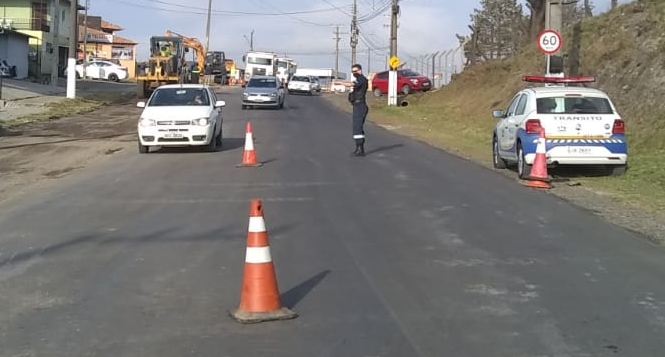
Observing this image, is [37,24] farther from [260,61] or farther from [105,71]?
[260,61]

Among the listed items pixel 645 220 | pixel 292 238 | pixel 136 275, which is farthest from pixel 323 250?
pixel 645 220

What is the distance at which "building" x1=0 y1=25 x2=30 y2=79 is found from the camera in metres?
53.7

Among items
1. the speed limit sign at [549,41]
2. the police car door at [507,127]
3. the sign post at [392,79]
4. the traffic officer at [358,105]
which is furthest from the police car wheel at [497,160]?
the sign post at [392,79]

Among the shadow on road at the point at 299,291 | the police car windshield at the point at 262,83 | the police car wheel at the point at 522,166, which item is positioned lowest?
the shadow on road at the point at 299,291

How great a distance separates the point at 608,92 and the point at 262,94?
61.3ft

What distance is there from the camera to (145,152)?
1992 centimetres

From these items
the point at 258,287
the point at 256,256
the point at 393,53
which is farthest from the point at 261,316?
the point at 393,53

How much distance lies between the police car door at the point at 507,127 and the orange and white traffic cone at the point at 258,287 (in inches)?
417

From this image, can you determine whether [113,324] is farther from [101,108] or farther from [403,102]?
[403,102]

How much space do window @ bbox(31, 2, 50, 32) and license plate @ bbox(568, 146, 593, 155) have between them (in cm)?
5575

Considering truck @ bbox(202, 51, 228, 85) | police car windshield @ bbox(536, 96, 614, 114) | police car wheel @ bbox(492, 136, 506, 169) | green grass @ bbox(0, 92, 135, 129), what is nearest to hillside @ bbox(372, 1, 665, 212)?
police car windshield @ bbox(536, 96, 614, 114)

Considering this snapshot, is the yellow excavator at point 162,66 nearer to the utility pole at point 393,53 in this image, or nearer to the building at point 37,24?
the utility pole at point 393,53

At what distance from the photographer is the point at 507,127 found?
1694cm

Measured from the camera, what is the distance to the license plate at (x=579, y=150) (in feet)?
49.2
